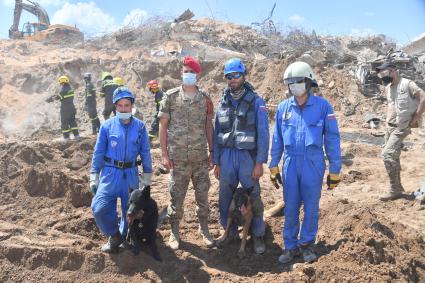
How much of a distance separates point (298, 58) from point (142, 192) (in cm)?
1063

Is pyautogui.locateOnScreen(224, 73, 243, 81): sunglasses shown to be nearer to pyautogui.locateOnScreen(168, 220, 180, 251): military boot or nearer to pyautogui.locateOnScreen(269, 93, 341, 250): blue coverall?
pyautogui.locateOnScreen(269, 93, 341, 250): blue coverall

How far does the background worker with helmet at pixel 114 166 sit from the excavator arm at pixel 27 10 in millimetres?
26194

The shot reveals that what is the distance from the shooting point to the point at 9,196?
21.7 ft

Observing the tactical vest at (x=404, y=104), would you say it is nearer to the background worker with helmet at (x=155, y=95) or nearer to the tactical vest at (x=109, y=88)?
the background worker with helmet at (x=155, y=95)

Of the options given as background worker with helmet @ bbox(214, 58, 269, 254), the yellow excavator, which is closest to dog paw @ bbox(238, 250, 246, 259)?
background worker with helmet @ bbox(214, 58, 269, 254)

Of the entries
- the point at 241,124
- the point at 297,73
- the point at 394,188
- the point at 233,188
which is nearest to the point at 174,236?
the point at 233,188

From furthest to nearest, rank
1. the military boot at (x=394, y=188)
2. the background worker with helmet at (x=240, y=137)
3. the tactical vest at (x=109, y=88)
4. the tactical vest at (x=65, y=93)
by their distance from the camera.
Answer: the tactical vest at (x=65, y=93) → the tactical vest at (x=109, y=88) → the military boot at (x=394, y=188) → the background worker with helmet at (x=240, y=137)

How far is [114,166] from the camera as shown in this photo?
13.8ft

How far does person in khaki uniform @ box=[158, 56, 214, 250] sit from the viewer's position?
440 centimetres

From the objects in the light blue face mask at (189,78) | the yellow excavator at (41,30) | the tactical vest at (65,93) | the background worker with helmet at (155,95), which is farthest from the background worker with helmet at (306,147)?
the yellow excavator at (41,30)

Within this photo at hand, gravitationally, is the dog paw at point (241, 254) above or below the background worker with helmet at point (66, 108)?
below

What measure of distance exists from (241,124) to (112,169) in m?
1.37

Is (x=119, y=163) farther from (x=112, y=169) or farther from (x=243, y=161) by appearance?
(x=243, y=161)

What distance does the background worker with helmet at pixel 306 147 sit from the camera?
157 inches
